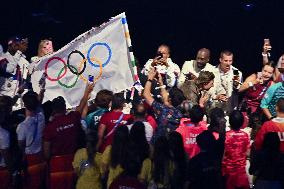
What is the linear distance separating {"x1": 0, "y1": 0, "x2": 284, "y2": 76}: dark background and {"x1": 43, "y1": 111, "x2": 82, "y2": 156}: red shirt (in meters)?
5.50

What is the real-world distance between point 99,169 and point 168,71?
13.8 feet

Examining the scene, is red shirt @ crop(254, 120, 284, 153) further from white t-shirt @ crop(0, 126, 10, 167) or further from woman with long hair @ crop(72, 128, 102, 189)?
white t-shirt @ crop(0, 126, 10, 167)

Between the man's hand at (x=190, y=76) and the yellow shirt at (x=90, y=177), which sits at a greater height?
the man's hand at (x=190, y=76)

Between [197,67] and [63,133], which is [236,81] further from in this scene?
[63,133]

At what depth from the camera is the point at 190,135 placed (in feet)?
29.8

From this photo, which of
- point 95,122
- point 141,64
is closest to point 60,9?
point 141,64

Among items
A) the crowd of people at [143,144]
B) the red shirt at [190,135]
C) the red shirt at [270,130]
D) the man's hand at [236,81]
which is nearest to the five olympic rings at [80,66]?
the crowd of people at [143,144]

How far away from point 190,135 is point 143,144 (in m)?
0.93

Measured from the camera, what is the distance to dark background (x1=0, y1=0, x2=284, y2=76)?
45.8 ft

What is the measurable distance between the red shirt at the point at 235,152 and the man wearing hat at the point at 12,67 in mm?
4820

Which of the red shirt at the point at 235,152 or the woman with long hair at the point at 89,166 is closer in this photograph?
the woman with long hair at the point at 89,166

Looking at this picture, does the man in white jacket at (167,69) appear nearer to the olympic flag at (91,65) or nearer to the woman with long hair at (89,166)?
the olympic flag at (91,65)

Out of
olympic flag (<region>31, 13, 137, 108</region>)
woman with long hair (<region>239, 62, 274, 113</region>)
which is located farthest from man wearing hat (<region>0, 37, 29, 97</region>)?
woman with long hair (<region>239, 62, 274, 113</region>)

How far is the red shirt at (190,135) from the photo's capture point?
29.8ft
